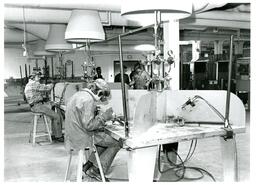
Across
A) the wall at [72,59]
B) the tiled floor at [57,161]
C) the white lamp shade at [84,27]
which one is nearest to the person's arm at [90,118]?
the tiled floor at [57,161]

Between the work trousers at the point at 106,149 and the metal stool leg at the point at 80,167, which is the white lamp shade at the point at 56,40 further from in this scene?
the metal stool leg at the point at 80,167

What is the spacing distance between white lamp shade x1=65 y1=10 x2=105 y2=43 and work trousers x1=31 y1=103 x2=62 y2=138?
5.45 feet

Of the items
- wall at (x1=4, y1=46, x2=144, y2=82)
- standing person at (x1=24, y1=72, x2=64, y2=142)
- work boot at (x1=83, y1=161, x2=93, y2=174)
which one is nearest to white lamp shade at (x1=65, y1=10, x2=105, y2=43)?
work boot at (x1=83, y1=161, x2=93, y2=174)

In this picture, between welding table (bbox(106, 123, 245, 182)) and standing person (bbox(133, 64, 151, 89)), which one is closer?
welding table (bbox(106, 123, 245, 182))

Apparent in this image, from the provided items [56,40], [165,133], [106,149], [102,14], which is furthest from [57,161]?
[56,40]

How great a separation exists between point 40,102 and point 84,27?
1937mm

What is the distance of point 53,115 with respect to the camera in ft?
15.8

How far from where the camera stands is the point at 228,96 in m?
2.49

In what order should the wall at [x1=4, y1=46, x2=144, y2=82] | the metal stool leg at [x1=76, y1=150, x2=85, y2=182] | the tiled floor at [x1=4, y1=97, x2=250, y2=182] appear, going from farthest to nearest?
1. the wall at [x1=4, y1=46, x2=144, y2=82]
2. the tiled floor at [x1=4, y1=97, x2=250, y2=182]
3. the metal stool leg at [x1=76, y1=150, x2=85, y2=182]

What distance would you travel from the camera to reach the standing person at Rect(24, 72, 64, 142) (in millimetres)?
4711

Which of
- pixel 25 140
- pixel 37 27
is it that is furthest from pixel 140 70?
pixel 25 140

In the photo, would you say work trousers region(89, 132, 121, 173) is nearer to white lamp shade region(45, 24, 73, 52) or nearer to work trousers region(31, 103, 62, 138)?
work trousers region(31, 103, 62, 138)

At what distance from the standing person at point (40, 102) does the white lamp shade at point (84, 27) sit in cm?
166

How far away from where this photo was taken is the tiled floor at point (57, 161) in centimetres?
320
